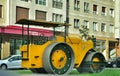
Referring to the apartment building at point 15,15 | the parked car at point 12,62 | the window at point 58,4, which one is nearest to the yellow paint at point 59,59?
the parked car at point 12,62

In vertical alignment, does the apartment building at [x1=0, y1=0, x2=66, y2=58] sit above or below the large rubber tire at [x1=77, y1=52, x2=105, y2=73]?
above

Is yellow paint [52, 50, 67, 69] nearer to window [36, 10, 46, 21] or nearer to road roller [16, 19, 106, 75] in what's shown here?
road roller [16, 19, 106, 75]

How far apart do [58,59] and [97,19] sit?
4359 cm

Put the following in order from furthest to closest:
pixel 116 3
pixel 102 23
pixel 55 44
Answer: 1. pixel 116 3
2. pixel 102 23
3. pixel 55 44

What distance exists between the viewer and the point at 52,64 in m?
16.5

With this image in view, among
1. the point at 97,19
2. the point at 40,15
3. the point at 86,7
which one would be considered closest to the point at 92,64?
the point at 40,15

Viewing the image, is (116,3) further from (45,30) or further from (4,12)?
(4,12)

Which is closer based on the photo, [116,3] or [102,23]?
[102,23]

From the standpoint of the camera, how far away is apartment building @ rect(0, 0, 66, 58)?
4269cm

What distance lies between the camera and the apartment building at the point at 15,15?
140 ft

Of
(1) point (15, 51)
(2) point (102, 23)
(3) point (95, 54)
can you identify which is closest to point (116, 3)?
(2) point (102, 23)

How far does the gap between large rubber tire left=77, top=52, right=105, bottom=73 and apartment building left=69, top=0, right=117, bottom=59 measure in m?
33.8

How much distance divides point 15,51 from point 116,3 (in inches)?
1058

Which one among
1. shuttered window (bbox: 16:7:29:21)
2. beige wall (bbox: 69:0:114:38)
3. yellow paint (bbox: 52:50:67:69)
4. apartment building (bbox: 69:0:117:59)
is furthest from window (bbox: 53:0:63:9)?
yellow paint (bbox: 52:50:67:69)
